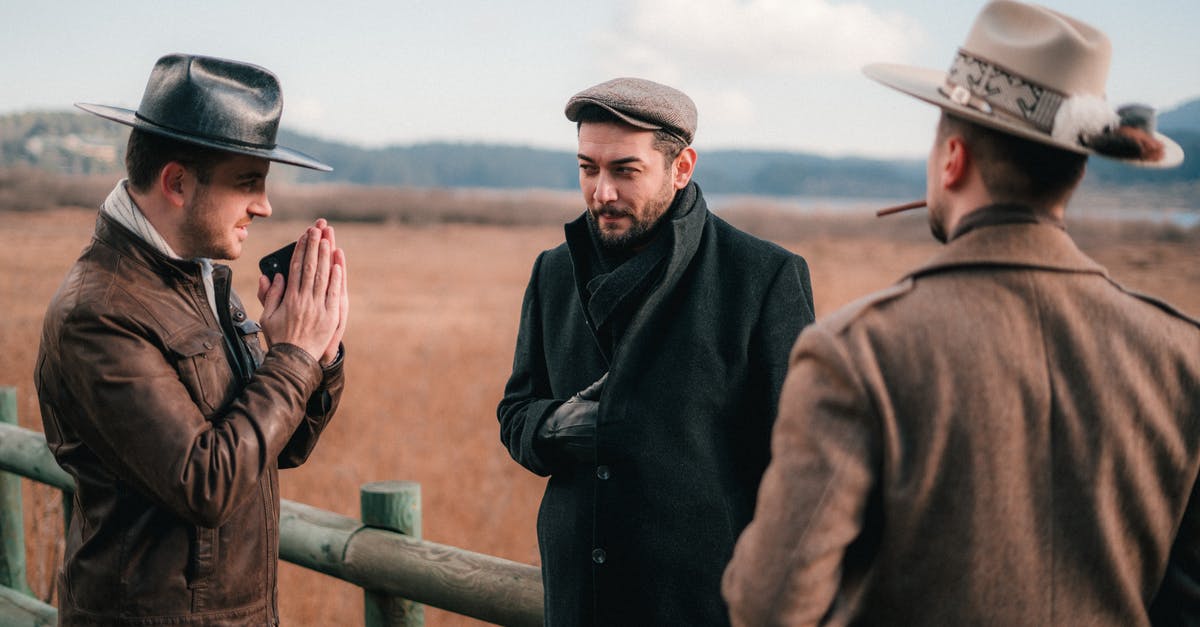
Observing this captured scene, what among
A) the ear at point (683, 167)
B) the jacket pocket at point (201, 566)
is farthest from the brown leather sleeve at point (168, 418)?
the ear at point (683, 167)

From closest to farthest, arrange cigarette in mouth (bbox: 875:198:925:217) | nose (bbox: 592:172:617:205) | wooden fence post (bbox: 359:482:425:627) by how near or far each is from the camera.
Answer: cigarette in mouth (bbox: 875:198:925:217) < nose (bbox: 592:172:617:205) < wooden fence post (bbox: 359:482:425:627)

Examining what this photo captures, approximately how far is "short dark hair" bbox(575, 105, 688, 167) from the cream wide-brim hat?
40.2 inches

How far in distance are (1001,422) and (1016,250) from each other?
252 millimetres

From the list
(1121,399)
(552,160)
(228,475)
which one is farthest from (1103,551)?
(552,160)

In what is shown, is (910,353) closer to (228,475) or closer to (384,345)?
(228,475)

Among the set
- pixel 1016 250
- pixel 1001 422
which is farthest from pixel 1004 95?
pixel 1001 422

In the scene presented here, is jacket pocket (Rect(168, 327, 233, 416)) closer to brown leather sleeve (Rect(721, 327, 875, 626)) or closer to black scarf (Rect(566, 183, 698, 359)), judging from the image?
black scarf (Rect(566, 183, 698, 359))

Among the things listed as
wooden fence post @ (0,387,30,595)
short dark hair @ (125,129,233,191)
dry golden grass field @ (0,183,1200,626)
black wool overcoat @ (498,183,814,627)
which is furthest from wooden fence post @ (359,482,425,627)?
wooden fence post @ (0,387,30,595)

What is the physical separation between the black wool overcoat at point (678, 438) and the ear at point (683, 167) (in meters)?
0.15

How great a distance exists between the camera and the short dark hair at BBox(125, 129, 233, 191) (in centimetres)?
212

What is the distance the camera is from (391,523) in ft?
9.89

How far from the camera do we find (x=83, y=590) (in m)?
2.08

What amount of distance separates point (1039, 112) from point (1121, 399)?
422mm

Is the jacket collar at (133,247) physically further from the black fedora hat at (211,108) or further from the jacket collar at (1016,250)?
the jacket collar at (1016,250)
